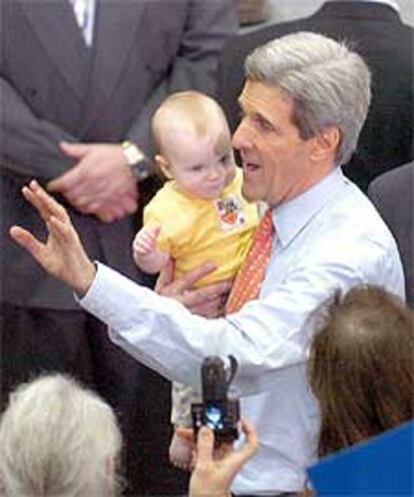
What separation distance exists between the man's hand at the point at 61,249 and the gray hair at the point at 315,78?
1.36ft

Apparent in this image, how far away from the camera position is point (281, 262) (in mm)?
2957

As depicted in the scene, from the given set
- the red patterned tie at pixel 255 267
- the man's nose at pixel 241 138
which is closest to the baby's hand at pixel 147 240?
the red patterned tie at pixel 255 267

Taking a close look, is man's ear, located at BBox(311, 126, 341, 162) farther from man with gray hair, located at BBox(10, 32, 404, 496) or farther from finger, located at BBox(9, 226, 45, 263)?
finger, located at BBox(9, 226, 45, 263)

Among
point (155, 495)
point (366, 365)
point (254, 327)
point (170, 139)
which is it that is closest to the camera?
point (366, 365)

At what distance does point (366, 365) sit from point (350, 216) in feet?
1.70

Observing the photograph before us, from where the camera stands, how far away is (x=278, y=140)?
293 centimetres

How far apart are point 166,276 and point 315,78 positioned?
560 mm

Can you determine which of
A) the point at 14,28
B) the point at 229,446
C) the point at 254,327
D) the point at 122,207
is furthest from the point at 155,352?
the point at 14,28

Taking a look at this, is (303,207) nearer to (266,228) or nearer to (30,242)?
(266,228)

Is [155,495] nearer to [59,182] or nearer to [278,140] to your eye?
[59,182]

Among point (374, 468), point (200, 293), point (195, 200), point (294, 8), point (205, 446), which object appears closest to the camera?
point (374, 468)

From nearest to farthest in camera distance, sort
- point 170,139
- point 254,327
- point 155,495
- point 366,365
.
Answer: point 366,365 → point 254,327 → point 170,139 → point 155,495

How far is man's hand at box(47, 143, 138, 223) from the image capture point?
10.7ft

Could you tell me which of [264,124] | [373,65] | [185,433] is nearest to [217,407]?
[185,433]
